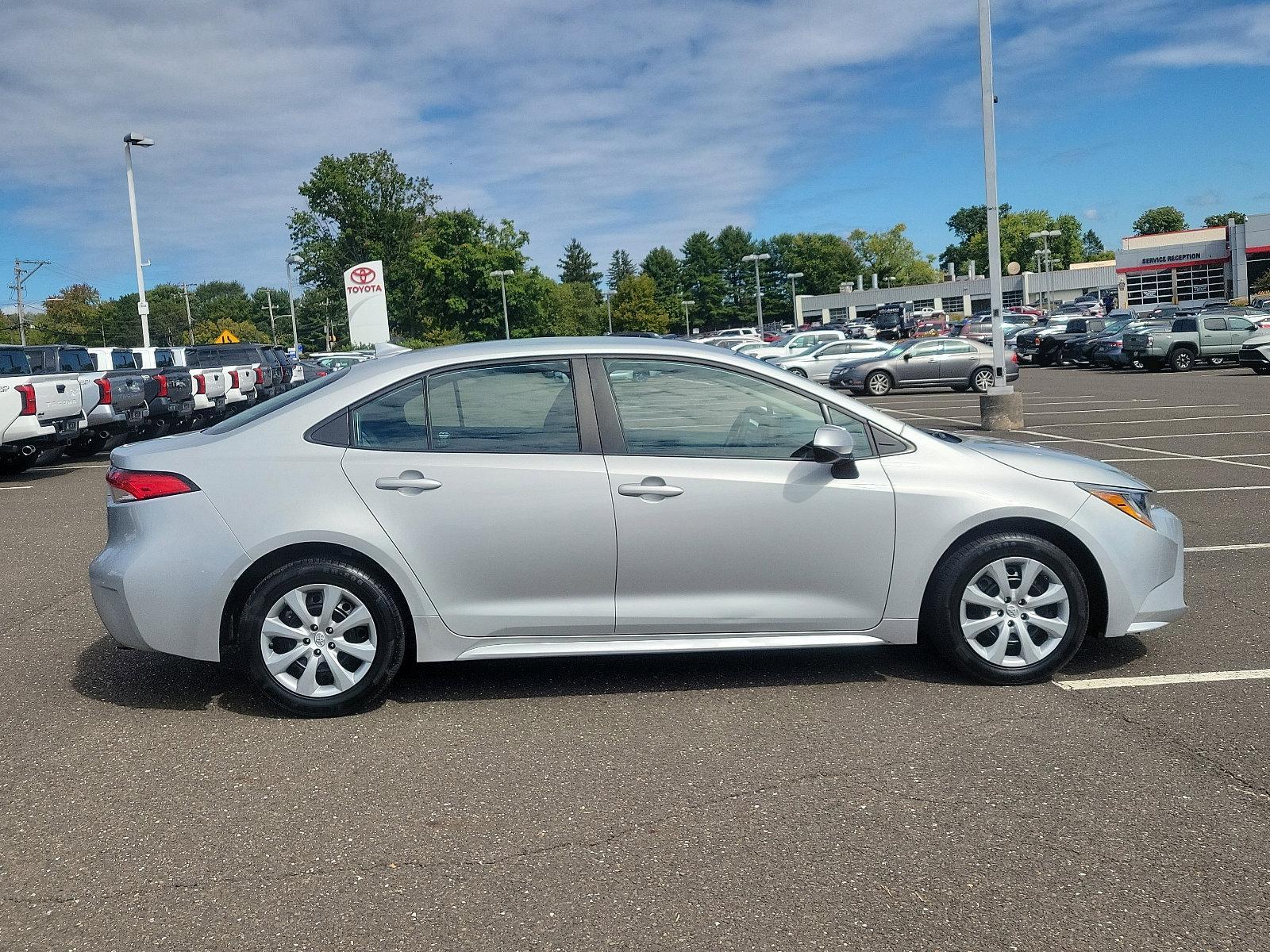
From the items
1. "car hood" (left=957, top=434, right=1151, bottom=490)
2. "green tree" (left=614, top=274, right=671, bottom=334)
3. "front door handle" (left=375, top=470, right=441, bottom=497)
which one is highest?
"green tree" (left=614, top=274, right=671, bottom=334)

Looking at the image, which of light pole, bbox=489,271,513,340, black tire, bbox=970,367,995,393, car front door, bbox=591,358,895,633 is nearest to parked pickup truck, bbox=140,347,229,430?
car front door, bbox=591,358,895,633

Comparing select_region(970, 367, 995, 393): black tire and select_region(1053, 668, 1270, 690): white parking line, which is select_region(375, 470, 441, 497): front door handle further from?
select_region(970, 367, 995, 393): black tire

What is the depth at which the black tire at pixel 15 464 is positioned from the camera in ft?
51.1

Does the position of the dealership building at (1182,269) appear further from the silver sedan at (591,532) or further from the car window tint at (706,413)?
the car window tint at (706,413)

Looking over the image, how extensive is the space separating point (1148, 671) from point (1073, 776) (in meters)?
1.45

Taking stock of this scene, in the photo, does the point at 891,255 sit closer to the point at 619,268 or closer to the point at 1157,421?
the point at 619,268

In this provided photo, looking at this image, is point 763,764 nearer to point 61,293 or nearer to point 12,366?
point 12,366

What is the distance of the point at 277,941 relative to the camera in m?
3.07

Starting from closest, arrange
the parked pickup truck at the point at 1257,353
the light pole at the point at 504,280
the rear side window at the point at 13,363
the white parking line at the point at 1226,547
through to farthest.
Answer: the white parking line at the point at 1226,547 → the rear side window at the point at 13,363 → the parked pickup truck at the point at 1257,353 → the light pole at the point at 504,280

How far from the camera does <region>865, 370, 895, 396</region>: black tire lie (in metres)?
29.4

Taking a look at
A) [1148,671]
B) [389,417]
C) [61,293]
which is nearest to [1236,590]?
[1148,671]

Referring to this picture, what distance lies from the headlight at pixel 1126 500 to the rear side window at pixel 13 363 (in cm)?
1527

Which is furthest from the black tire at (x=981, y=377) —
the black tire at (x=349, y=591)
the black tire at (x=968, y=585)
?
the black tire at (x=349, y=591)

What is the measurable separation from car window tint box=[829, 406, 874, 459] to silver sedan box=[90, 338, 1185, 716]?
0.01 m
